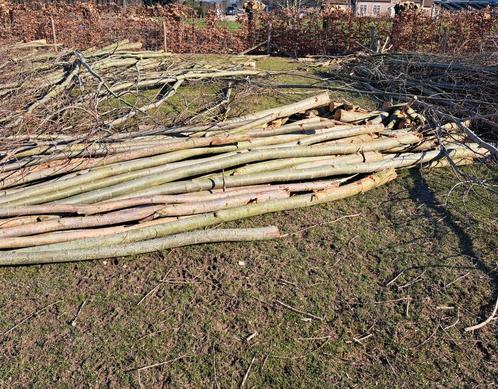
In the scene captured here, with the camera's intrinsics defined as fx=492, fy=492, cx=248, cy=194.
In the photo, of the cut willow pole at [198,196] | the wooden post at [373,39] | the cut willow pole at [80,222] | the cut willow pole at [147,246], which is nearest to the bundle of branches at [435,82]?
the cut willow pole at [198,196]

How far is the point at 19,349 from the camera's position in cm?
312

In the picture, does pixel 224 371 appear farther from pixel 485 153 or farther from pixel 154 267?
pixel 485 153

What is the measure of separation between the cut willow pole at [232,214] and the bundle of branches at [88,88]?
148cm

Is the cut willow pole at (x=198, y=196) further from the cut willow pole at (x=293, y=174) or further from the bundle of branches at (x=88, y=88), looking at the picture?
the bundle of branches at (x=88, y=88)

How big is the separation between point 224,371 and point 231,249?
1.38m

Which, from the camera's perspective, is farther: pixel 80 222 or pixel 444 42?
pixel 444 42

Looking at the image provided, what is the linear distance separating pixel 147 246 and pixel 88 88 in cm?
436

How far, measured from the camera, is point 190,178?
4.79 meters

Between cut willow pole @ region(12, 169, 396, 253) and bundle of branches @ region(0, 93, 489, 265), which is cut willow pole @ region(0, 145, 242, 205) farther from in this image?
cut willow pole @ region(12, 169, 396, 253)

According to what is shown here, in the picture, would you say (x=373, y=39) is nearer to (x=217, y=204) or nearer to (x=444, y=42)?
(x=444, y=42)

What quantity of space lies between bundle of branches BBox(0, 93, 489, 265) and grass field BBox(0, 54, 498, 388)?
19 cm

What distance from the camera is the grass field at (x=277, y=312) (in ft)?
9.75

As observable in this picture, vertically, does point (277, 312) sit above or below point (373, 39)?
below

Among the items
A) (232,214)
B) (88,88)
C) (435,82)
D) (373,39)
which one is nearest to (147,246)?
(232,214)
